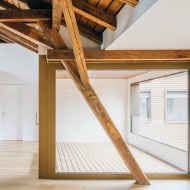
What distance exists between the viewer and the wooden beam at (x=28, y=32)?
479 centimetres

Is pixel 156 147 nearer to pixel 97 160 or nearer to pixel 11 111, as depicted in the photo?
pixel 97 160

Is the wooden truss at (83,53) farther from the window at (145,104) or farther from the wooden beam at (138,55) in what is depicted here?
the window at (145,104)

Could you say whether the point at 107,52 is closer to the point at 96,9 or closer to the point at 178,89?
the point at 96,9

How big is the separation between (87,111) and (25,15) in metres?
5.57

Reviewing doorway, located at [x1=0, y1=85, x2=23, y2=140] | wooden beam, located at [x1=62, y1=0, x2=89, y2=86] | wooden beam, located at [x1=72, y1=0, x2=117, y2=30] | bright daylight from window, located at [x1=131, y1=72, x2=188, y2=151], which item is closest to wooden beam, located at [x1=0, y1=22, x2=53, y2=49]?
wooden beam, located at [x1=62, y1=0, x2=89, y2=86]

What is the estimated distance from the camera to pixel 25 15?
4.33 m

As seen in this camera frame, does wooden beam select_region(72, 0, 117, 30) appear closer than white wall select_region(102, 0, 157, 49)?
No

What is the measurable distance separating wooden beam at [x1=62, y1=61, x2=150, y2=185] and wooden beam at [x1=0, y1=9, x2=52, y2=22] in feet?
2.99

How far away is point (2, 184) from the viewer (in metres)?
4.86

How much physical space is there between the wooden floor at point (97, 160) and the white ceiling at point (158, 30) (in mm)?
2572

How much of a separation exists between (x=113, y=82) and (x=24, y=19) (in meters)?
5.77

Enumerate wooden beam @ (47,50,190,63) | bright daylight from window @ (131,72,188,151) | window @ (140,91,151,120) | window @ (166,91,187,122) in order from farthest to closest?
1. window @ (140,91,151,120)
2. window @ (166,91,187,122)
3. bright daylight from window @ (131,72,188,151)
4. wooden beam @ (47,50,190,63)

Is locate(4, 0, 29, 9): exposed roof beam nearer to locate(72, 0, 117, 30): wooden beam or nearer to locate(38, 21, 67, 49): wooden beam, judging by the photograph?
locate(38, 21, 67, 49): wooden beam

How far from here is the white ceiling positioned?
8.80ft
